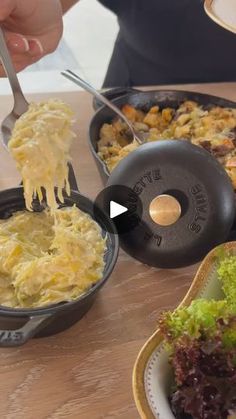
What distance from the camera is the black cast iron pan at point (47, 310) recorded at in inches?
32.1

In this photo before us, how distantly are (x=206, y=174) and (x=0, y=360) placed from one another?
450 mm

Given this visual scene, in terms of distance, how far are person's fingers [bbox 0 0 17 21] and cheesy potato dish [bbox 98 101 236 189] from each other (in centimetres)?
31

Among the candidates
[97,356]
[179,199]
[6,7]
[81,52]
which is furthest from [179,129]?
[81,52]

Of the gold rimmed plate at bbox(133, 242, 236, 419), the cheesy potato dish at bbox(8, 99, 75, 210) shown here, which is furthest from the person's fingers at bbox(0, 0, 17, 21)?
the gold rimmed plate at bbox(133, 242, 236, 419)

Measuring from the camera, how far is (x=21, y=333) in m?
0.81

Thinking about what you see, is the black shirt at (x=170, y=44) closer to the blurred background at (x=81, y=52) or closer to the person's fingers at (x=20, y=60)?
the person's fingers at (x=20, y=60)

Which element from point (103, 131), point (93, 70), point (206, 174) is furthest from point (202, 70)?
point (93, 70)

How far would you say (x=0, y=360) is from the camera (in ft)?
2.98

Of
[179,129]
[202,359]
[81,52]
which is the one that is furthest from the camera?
[81,52]

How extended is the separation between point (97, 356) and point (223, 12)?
0.54 meters

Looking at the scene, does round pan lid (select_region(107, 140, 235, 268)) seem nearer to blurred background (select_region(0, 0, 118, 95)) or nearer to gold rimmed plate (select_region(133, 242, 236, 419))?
gold rimmed plate (select_region(133, 242, 236, 419))

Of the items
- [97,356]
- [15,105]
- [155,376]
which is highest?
[15,105]
